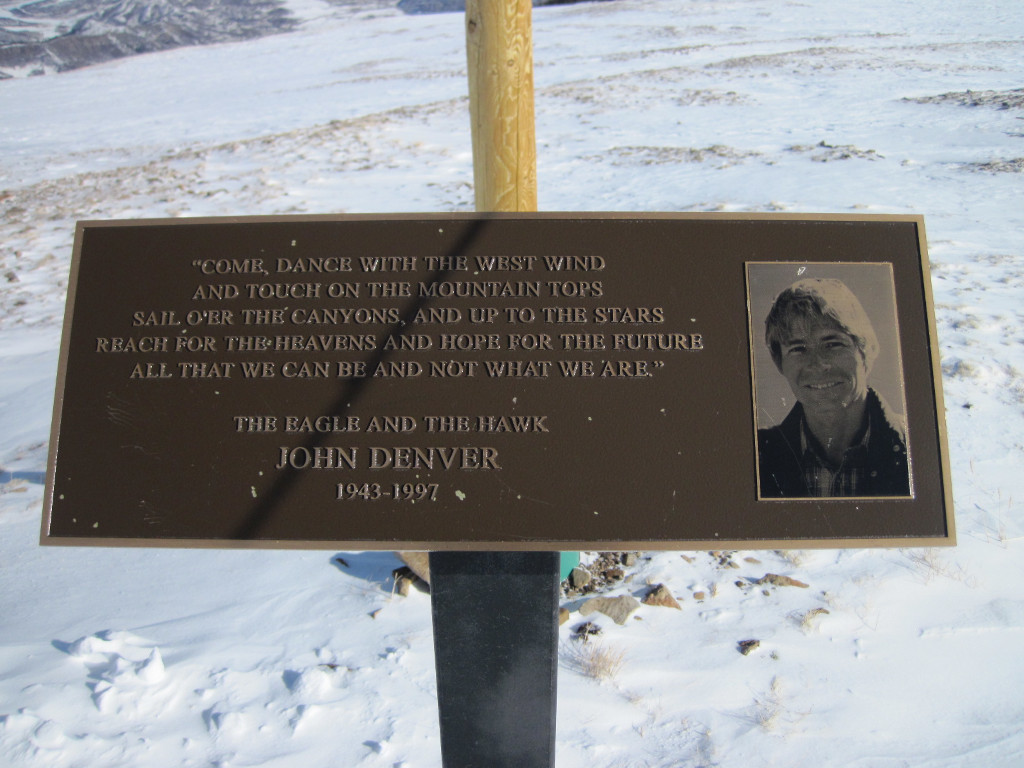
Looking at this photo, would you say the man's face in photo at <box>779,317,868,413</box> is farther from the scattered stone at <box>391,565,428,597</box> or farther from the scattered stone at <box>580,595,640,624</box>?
the scattered stone at <box>391,565,428,597</box>

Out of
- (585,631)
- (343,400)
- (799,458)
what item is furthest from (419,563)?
(799,458)

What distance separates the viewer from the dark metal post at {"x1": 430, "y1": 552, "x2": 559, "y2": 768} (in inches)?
78.3

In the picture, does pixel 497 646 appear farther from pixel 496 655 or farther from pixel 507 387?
pixel 507 387

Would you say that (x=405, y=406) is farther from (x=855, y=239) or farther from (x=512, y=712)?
(x=855, y=239)

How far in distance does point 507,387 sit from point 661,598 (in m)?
1.36

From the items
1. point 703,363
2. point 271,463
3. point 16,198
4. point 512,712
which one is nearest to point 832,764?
point 512,712

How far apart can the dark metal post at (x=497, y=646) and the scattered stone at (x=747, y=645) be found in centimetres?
92

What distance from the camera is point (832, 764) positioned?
7.32 feet

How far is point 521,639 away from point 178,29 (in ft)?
121

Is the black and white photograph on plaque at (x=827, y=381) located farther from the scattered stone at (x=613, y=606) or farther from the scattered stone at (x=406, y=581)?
the scattered stone at (x=406, y=581)

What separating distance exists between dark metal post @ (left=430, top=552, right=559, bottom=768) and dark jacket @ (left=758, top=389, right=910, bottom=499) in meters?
0.63

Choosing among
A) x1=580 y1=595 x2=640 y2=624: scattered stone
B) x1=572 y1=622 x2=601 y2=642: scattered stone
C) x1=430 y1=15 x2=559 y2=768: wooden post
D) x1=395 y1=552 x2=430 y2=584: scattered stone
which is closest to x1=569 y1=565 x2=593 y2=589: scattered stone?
x1=580 y1=595 x2=640 y2=624: scattered stone

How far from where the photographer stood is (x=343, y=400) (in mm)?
2016

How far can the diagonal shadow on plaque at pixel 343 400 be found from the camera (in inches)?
77.0
